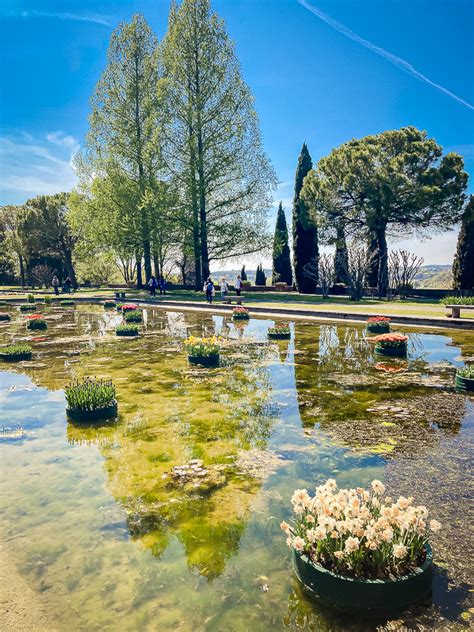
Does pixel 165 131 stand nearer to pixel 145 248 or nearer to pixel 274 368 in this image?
pixel 145 248

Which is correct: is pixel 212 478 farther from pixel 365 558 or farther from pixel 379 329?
pixel 379 329

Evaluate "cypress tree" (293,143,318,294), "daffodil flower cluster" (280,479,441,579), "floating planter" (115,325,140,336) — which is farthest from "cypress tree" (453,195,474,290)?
"daffodil flower cluster" (280,479,441,579)

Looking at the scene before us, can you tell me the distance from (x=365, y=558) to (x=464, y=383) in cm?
629

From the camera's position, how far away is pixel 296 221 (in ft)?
132

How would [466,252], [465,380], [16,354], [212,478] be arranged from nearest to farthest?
[212,478] → [465,380] → [16,354] → [466,252]

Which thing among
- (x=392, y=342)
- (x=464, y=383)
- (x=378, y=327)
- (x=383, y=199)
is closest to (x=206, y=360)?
(x=392, y=342)

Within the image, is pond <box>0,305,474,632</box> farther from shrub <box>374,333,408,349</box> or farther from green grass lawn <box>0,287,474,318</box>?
green grass lawn <box>0,287,474,318</box>

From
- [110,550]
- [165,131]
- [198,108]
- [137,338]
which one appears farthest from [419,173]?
[110,550]

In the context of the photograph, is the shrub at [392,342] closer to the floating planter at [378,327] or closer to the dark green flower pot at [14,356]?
the floating planter at [378,327]

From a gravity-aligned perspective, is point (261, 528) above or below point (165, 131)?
below

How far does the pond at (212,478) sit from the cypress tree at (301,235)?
2928cm

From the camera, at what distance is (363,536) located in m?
3.10

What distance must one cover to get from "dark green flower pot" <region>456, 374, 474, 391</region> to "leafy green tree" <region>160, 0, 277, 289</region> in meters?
28.1

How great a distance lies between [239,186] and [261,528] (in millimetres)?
34041
